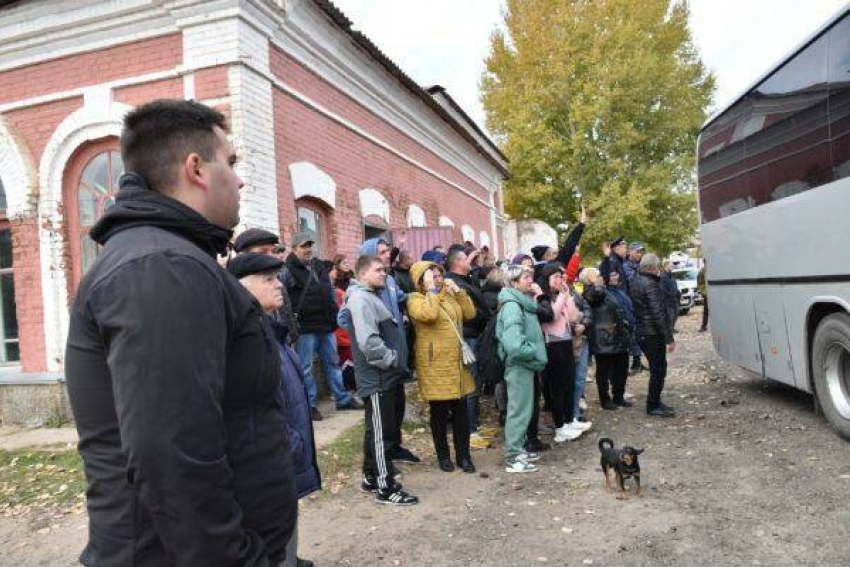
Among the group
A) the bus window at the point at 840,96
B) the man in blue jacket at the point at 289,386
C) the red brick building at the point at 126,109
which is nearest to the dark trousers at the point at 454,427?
the man in blue jacket at the point at 289,386

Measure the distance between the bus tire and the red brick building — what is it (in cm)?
592

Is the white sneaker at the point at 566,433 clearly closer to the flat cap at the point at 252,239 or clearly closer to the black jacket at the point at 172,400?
the flat cap at the point at 252,239

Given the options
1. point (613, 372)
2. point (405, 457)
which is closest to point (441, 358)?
point (405, 457)

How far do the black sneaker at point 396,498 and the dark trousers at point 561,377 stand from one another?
2.16 m

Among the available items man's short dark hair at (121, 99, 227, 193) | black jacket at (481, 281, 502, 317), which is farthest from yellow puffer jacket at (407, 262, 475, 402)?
man's short dark hair at (121, 99, 227, 193)

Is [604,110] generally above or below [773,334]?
above

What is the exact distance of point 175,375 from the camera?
50.1 inches

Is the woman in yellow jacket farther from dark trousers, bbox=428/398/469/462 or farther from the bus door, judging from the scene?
the bus door

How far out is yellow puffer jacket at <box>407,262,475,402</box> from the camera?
5.32m

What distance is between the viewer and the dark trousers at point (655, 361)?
695cm

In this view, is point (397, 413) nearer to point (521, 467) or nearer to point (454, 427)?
point (454, 427)

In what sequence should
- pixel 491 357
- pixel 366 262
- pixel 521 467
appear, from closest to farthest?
1. pixel 366 262
2. pixel 521 467
3. pixel 491 357

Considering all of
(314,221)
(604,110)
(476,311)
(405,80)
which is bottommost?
(476,311)

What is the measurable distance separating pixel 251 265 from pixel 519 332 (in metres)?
2.94
